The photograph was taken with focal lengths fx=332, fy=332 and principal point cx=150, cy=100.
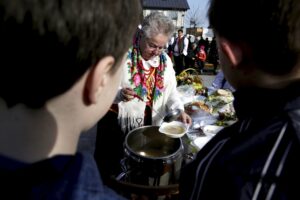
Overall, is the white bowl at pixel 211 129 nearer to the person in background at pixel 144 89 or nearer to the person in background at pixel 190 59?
the person in background at pixel 144 89

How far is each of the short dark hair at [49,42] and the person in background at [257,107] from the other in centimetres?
32

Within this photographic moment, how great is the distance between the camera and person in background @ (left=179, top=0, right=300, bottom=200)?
686 millimetres

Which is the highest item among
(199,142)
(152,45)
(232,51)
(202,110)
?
(232,51)

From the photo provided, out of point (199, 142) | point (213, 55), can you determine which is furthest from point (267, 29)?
point (213, 55)

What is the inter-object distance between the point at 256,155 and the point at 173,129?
3.68 feet

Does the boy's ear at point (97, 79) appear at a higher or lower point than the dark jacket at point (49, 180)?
higher

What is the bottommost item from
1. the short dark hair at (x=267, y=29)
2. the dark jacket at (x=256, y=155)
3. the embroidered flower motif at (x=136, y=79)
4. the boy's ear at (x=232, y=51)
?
the embroidered flower motif at (x=136, y=79)

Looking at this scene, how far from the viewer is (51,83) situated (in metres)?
0.54

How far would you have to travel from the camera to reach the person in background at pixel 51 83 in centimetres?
50

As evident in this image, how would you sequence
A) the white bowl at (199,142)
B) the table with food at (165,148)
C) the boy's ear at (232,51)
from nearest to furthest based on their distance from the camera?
the boy's ear at (232,51), the table with food at (165,148), the white bowl at (199,142)

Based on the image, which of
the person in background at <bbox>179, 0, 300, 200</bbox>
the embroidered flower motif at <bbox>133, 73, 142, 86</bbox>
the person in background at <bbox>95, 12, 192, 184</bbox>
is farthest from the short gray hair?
the person in background at <bbox>179, 0, 300, 200</bbox>

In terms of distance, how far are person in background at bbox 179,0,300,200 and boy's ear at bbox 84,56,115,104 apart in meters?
0.34

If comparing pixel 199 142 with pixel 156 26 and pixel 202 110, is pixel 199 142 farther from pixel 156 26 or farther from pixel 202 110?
pixel 156 26

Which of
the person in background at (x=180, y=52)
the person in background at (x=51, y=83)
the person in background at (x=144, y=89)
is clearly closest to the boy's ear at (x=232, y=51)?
the person in background at (x=51, y=83)
